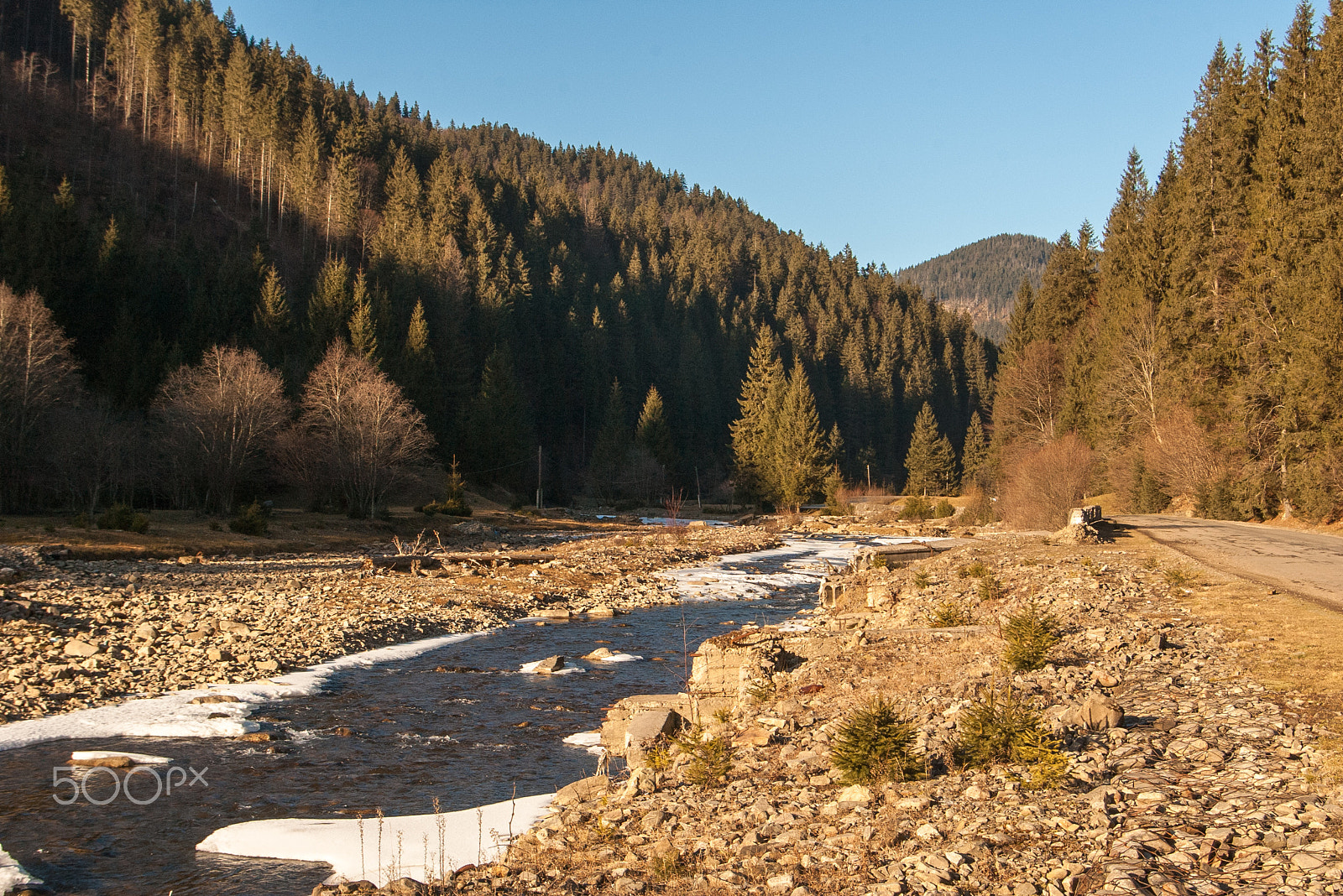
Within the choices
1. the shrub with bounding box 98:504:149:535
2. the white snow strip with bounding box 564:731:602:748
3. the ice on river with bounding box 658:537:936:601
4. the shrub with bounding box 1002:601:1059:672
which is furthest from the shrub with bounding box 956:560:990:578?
the shrub with bounding box 98:504:149:535

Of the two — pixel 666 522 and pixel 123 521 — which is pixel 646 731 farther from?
pixel 666 522

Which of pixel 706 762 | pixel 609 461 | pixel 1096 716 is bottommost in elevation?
pixel 706 762

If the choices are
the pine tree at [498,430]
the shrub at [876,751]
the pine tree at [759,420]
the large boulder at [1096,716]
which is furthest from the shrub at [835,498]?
the shrub at [876,751]

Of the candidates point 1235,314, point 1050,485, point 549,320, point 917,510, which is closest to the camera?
point 1235,314

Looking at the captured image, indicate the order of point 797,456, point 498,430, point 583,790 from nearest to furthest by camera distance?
point 583,790 → point 498,430 → point 797,456

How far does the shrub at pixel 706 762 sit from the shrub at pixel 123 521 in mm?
29849

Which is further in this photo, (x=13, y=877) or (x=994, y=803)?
(x=13, y=877)

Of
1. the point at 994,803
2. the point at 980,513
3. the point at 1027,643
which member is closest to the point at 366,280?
the point at 980,513

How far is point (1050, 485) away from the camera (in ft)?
124

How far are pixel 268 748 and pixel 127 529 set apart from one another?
81.7 ft

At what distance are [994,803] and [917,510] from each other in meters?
55.0

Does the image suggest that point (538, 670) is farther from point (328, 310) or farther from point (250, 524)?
point (328, 310)

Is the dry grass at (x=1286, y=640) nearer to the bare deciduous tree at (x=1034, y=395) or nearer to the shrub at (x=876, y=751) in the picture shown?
the shrub at (x=876, y=751)

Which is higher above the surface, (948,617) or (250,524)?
(250,524)
